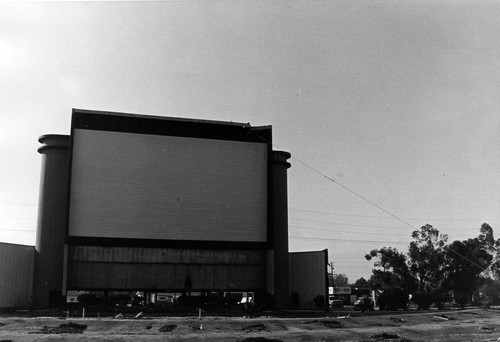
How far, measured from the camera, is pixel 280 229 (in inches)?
2665

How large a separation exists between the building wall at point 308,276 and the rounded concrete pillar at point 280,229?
138cm

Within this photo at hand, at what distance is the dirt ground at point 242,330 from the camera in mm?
31172

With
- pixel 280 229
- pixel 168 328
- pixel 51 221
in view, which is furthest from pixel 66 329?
pixel 280 229

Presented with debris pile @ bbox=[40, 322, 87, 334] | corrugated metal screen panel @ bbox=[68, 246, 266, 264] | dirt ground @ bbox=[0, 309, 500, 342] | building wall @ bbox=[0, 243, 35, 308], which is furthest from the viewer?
corrugated metal screen panel @ bbox=[68, 246, 266, 264]

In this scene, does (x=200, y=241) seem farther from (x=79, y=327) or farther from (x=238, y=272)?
(x=79, y=327)

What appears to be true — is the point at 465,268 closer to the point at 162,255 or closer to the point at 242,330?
the point at 162,255

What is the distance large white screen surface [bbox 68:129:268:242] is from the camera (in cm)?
5859

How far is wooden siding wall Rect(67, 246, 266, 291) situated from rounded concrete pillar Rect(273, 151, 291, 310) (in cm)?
293

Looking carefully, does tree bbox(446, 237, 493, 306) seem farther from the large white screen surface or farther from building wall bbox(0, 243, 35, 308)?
building wall bbox(0, 243, 35, 308)

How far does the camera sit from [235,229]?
62.7m

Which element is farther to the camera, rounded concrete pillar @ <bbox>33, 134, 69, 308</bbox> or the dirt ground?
rounded concrete pillar @ <bbox>33, 134, 69, 308</bbox>

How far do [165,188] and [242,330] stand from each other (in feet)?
91.5

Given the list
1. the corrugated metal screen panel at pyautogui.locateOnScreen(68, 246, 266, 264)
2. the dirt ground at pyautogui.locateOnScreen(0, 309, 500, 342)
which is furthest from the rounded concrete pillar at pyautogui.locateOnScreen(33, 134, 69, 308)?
the dirt ground at pyautogui.locateOnScreen(0, 309, 500, 342)

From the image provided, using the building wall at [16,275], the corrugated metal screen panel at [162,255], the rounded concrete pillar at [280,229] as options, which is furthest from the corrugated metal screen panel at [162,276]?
the building wall at [16,275]
